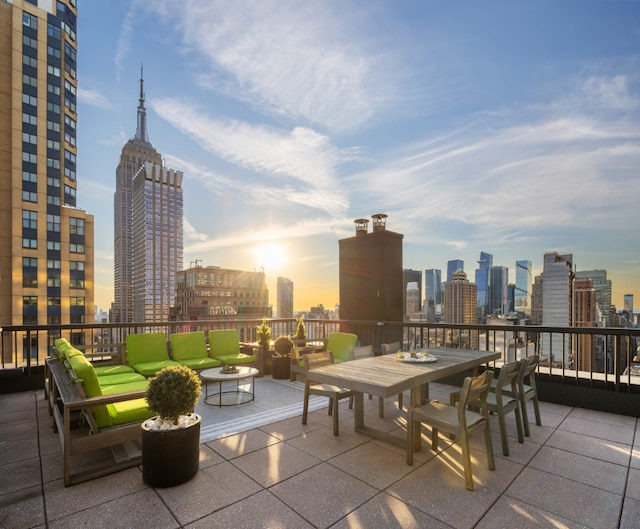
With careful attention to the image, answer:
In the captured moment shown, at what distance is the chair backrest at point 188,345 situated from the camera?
5695 millimetres

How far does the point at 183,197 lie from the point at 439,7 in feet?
339

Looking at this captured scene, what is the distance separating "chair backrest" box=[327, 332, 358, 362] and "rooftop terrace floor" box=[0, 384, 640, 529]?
2.08 m

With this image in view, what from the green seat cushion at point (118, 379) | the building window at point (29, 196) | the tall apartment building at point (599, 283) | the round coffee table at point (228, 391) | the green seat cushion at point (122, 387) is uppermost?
the building window at point (29, 196)

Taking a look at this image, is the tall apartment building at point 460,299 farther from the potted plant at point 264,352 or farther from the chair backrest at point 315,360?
the chair backrest at point 315,360

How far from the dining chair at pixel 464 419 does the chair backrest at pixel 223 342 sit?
13.1 feet

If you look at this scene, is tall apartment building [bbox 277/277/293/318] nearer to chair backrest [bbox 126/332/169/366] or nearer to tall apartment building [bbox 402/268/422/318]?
tall apartment building [bbox 402/268/422/318]

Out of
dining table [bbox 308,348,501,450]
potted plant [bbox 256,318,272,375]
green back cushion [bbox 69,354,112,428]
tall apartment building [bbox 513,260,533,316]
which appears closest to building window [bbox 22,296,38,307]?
potted plant [bbox 256,318,272,375]

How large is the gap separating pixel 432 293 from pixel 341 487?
11.3 m

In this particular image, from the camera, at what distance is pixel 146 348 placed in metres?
5.42

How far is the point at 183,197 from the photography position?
9869 centimetres

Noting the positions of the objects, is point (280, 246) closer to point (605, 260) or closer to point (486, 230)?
point (486, 230)

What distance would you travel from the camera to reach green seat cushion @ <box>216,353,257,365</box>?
18.8ft

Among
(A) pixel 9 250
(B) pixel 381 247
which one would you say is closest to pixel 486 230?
(B) pixel 381 247

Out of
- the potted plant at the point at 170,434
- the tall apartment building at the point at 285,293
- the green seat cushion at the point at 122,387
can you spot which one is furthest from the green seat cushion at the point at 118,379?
the tall apartment building at the point at 285,293
